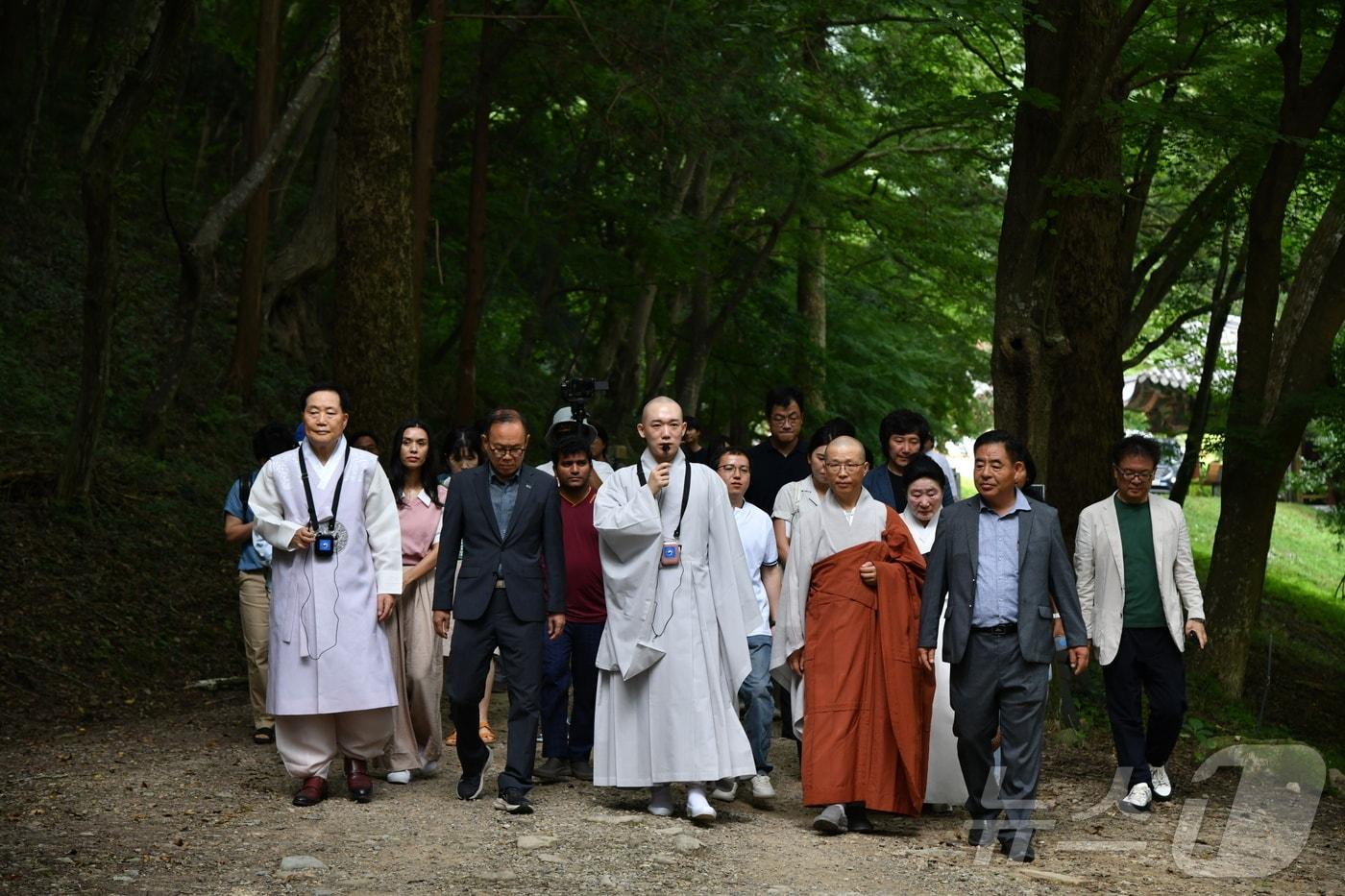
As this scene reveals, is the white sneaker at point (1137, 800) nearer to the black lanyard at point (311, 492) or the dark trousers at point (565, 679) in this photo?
the dark trousers at point (565, 679)

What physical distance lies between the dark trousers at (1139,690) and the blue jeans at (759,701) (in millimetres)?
1866

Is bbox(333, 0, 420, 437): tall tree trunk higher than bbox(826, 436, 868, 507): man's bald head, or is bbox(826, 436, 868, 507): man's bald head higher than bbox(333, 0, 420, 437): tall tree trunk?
bbox(333, 0, 420, 437): tall tree trunk

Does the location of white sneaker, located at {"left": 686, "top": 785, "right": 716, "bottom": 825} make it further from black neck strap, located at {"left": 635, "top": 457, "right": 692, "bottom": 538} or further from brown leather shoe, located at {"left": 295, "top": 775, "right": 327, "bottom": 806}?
brown leather shoe, located at {"left": 295, "top": 775, "right": 327, "bottom": 806}

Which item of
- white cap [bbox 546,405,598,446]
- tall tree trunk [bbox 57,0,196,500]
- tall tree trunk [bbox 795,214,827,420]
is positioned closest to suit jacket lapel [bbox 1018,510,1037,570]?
white cap [bbox 546,405,598,446]

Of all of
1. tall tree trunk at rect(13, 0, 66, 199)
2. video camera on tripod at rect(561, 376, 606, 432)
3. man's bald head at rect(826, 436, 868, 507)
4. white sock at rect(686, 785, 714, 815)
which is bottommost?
white sock at rect(686, 785, 714, 815)

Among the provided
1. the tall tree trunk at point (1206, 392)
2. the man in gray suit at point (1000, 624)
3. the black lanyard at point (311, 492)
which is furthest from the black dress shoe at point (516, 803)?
the tall tree trunk at point (1206, 392)

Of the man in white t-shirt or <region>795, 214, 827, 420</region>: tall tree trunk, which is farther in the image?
<region>795, 214, 827, 420</region>: tall tree trunk

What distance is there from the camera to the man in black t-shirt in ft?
32.2

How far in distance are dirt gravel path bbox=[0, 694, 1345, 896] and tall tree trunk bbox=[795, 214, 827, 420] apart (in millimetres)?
13614

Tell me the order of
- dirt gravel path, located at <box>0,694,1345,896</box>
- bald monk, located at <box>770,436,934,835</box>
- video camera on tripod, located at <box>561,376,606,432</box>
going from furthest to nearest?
1. video camera on tripod, located at <box>561,376,606,432</box>
2. bald monk, located at <box>770,436,934,835</box>
3. dirt gravel path, located at <box>0,694,1345,896</box>

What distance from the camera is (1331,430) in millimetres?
16641

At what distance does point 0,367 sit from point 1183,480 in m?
12.7

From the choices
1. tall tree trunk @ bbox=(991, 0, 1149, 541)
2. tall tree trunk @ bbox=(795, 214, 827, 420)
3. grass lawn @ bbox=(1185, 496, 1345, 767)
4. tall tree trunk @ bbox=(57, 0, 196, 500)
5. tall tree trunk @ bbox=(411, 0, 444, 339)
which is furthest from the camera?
tall tree trunk @ bbox=(795, 214, 827, 420)

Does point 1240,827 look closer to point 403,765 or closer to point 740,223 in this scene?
point 403,765
